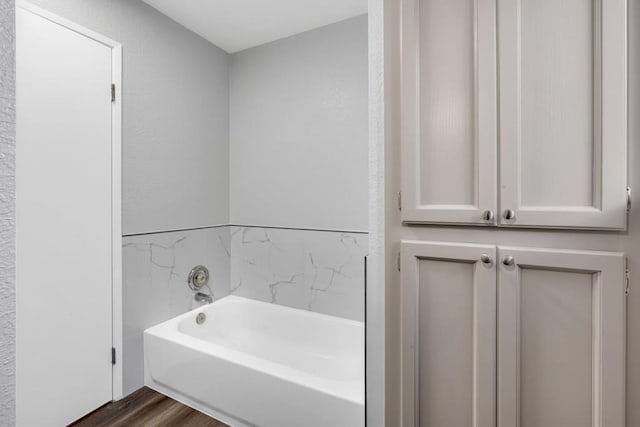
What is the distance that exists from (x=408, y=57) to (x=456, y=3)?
198 mm

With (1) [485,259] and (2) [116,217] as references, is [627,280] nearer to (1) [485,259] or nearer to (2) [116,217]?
(1) [485,259]

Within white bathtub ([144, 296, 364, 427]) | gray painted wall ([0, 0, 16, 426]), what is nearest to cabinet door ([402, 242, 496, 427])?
white bathtub ([144, 296, 364, 427])

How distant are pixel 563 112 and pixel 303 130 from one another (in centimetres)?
179

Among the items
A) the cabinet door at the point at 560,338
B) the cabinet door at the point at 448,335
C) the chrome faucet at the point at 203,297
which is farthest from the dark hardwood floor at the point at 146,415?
the cabinet door at the point at 560,338

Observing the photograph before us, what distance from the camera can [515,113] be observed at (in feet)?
2.98

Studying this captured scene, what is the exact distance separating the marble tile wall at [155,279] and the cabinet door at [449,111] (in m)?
1.76

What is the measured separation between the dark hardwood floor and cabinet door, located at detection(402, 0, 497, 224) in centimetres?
170

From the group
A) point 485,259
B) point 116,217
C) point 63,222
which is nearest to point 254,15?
point 116,217

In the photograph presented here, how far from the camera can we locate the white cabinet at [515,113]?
81 centimetres

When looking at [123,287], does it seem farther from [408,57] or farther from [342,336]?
[408,57]

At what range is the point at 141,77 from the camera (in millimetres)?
2033

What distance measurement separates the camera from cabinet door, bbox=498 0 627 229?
2.64 ft

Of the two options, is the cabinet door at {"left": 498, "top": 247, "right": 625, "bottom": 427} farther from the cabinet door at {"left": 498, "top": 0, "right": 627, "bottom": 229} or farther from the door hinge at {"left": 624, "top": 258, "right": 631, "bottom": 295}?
the cabinet door at {"left": 498, "top": 0, "right": 627, "bottom": 229}

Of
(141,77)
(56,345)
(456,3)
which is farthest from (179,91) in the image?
(456,3)
